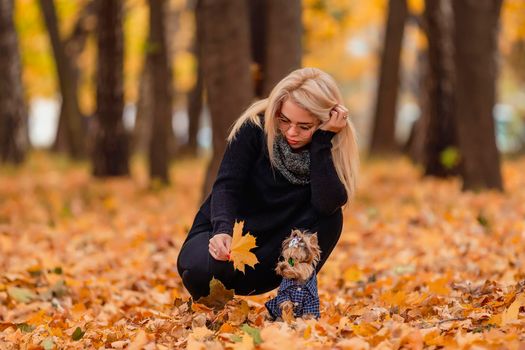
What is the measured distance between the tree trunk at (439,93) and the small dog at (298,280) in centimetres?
818

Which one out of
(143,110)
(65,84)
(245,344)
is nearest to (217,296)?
(245,344)

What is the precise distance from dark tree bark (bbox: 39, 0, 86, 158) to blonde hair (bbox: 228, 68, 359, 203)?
1199 centimetres

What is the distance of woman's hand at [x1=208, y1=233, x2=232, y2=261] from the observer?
4.00 meters

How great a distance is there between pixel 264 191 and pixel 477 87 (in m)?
6.30

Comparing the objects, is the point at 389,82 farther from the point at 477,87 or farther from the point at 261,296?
the point at 261,296

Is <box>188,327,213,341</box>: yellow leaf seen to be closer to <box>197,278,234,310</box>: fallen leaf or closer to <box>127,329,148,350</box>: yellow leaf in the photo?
<box>127,329,148,350</box>: yellow leaf

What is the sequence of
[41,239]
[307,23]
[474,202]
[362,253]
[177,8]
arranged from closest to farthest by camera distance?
1. [362,253]
2. [41,239]
3. [474,202]
4. [307,23]
5. [177,8]

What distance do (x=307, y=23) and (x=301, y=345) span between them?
1682 cm

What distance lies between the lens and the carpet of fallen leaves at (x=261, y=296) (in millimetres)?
3701

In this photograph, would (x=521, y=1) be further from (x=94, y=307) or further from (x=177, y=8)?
(x=94, y=307)


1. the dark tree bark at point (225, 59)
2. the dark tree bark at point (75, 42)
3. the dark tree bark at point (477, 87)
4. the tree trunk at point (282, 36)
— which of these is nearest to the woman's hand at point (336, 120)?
the dark tree bark at point (225, 59)

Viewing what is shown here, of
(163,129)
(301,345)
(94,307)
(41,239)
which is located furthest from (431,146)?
(301,345)

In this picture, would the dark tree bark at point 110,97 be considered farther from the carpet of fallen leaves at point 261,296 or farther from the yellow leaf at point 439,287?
the yellow leaf at point 439,287

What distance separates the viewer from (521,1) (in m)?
17.6
